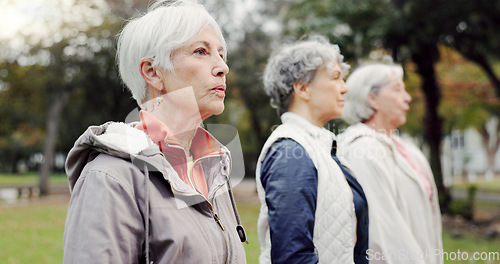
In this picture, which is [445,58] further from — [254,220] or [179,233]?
[179,233]

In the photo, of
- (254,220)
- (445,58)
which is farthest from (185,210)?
(445,58)

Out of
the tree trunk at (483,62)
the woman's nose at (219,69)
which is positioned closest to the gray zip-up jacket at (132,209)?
the woman's nose at (219,69)

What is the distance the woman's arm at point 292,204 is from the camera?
81.4 inches

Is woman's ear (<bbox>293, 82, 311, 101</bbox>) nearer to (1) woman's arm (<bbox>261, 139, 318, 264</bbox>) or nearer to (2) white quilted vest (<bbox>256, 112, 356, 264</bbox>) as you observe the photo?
(2) white quilted vest (<bbox>256, 112, 356, 264</bbox>)

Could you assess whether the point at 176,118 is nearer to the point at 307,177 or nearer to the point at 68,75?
the point at 307,177

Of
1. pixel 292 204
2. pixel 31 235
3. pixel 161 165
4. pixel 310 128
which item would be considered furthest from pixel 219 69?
pixel 31 235

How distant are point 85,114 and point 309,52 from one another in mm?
22384

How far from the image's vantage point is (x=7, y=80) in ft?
61.8

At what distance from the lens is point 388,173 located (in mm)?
3010

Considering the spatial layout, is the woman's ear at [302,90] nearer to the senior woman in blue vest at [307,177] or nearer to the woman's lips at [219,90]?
the senior woman in blue vest at [307,177]

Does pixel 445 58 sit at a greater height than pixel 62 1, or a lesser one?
lesser

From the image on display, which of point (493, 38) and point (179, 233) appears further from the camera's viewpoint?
point (493, 38)

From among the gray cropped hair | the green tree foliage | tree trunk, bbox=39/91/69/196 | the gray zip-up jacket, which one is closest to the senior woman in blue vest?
the gray cropped hair

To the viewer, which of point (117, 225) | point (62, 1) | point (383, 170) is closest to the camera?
point (117, 225)
